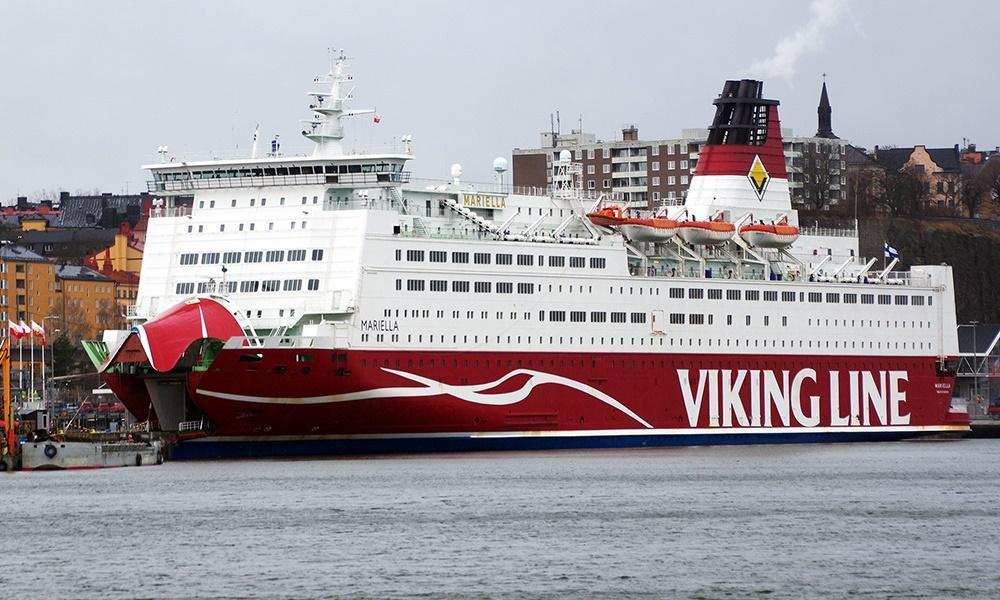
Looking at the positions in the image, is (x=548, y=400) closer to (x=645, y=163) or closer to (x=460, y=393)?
(x=460, y=393)

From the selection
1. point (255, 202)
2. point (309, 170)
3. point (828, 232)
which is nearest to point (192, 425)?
point (255, 202)

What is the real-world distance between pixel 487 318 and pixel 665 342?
7.29m

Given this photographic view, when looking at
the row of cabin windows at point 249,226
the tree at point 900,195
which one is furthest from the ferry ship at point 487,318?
the tree at point 900,195

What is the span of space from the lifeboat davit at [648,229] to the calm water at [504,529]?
8065mm

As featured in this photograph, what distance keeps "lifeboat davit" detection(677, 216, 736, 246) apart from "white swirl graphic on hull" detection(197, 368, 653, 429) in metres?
6.70

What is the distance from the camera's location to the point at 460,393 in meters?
58.8

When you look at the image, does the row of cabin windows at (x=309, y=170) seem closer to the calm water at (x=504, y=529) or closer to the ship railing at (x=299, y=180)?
the ship railing at (x=299, y=180)

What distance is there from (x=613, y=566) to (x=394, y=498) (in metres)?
12.4

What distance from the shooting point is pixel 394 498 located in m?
47.9

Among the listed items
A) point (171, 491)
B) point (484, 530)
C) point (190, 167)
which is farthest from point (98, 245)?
point (484, 530)

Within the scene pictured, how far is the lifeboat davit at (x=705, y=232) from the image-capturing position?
66.4 meters

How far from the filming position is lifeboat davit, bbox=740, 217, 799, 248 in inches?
2694

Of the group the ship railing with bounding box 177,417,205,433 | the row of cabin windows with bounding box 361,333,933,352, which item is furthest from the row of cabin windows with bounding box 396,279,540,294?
the ship railing with bounding box 177,417,205,433

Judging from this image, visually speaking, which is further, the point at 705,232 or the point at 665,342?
the point at 705,232
